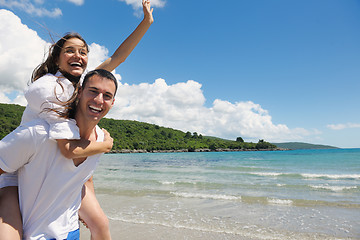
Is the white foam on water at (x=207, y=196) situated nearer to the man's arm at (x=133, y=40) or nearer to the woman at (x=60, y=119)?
the woman at (x=60, y=119)

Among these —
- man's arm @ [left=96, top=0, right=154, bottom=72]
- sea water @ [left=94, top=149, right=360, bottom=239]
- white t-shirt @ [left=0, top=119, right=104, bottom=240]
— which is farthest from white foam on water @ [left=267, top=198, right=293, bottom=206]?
white t-shirt @ [left=0, top=119, right=104, bottom=240]

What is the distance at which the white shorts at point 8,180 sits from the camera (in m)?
1.58

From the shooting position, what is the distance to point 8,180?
5.23 ft

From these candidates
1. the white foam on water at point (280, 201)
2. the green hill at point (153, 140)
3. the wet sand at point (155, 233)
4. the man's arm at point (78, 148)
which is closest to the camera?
the man's arm at point (78, 148)

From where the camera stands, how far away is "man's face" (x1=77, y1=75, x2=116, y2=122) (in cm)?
172

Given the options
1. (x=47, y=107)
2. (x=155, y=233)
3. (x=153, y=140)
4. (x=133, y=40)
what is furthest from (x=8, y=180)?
(x=153, y=140)

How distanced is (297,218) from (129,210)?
4743mm

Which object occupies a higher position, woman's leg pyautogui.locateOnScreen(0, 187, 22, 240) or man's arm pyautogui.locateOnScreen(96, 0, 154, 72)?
man's arm pyautogui.locateOnScreen(96, 0, 154, 72)

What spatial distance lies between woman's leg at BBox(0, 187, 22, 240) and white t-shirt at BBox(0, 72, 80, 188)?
0.20ft

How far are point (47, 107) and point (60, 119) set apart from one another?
0.11 meters

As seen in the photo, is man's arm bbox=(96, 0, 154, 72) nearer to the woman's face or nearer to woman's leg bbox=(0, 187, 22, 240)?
the woman's face

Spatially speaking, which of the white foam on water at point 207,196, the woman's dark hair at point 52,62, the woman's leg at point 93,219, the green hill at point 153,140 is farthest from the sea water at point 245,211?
the green hill at point 153,140

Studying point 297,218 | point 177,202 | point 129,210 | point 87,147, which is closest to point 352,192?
point 297,218

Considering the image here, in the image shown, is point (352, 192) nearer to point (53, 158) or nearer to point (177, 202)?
point (177, 202)
